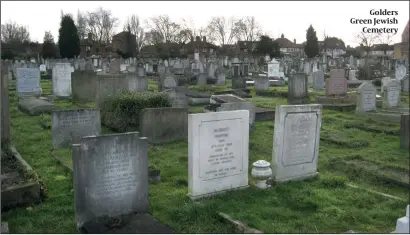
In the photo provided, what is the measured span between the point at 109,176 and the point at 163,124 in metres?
4.58

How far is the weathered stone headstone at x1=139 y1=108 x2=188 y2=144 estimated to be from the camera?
952 centimetres

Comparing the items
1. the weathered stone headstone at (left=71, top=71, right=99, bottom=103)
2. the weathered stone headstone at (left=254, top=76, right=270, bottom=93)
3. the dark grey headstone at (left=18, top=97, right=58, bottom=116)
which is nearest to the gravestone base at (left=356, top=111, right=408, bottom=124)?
the weathered stone headstone at (left=254, top=76, right=270, bottom=93)

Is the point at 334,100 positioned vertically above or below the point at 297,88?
below

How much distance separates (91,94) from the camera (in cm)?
1617

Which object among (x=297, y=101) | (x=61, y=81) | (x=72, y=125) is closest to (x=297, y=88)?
(x=297, y=101)

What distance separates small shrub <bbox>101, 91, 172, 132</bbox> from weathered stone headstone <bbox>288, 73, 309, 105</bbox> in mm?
7150

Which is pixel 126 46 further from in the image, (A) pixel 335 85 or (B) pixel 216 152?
(B) pixel 216 152

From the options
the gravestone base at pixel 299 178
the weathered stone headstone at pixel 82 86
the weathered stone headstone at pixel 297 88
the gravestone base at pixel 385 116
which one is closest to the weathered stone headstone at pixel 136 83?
the weathered stone headstone at pixel 82 86

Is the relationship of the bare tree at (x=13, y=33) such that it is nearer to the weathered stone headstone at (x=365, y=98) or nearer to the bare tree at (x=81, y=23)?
the bare tree at (x=81, y=23)

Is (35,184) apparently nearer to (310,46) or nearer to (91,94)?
(91,94)

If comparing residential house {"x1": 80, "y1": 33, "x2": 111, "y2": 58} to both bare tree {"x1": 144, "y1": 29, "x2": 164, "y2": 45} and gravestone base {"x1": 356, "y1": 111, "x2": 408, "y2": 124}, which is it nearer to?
bare tree {"x1": 144, "y1": 29, "x2": 164, "y2": 45}

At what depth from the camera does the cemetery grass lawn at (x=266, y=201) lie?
506 cm

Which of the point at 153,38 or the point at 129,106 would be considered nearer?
the point at 129,106

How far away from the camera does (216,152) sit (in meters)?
6.14
